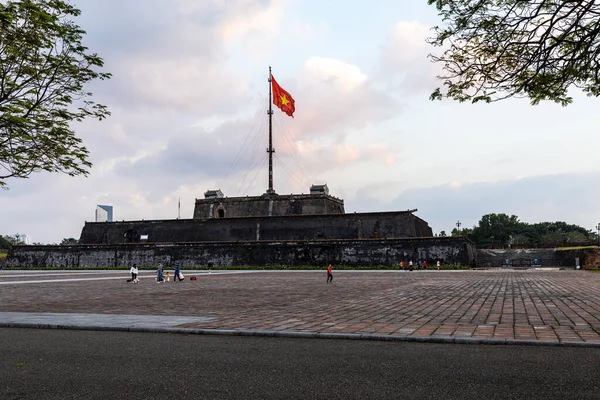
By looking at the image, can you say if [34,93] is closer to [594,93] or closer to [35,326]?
[35,326]

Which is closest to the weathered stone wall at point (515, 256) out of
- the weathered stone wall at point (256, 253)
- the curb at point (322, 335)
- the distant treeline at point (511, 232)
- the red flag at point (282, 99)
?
the weathered stone wall at point (256, 253)

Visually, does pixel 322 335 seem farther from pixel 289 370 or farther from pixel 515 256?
pixel 515 256

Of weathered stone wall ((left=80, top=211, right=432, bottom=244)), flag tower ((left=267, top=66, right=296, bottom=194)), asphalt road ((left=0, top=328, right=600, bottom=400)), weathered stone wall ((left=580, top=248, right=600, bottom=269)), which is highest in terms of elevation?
flag tower ((left=267, top=66, right=296, bottom=194))

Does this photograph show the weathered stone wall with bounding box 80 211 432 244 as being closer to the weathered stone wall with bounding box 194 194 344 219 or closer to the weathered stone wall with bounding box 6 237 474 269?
the weathered stone wall with bounding box 6 237 474 269

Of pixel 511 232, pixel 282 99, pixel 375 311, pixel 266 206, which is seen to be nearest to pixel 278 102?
pixel 282 99

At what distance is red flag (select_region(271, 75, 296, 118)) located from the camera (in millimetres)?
46031

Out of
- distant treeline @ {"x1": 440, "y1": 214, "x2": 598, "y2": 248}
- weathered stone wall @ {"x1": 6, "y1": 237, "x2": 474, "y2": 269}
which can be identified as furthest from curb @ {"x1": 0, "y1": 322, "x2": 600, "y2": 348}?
distant treeline @ {"x1": 440, "y1": 214, "x2": 598, "y2": 248}

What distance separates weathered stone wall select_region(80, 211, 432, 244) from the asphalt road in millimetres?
34987

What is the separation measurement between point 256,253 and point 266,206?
8.96m

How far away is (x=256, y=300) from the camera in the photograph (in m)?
11.5

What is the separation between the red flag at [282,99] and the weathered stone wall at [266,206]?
8.65 metres

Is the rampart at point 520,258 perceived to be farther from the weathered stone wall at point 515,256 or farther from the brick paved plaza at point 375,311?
the brick paved plaza at point 375,311

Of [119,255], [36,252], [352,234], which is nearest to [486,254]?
[352,234]

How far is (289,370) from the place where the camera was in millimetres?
4555
